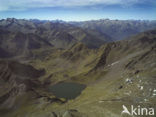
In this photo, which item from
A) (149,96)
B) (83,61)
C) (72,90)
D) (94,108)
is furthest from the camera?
(83,61)

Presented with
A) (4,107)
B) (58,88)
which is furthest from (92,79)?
(4,107)

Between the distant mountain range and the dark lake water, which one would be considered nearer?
the distant mountain range

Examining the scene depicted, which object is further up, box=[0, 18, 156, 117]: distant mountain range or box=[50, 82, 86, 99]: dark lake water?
box=[0, 18, 156, 117]: distant mountain range

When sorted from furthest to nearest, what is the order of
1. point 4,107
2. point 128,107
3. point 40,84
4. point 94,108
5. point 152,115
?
1. point 40,84
2. point 4,107
3. point 94,108
4. point 128,107
5. point 152,115

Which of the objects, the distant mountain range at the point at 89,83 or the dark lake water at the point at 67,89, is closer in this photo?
the distant mountain range at the point at 89,83

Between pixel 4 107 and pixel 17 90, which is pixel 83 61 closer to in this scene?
pixel 17 90

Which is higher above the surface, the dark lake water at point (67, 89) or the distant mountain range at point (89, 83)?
the distant mountain range at point (89, 83)

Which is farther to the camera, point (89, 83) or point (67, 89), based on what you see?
point (89, 83)

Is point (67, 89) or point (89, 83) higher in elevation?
point (89, 83)
